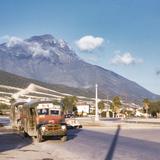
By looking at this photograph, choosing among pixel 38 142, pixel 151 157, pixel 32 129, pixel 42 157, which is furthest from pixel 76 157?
pixel 32 129

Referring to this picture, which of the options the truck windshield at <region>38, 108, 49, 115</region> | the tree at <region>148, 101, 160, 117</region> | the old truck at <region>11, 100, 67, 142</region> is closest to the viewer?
the old truck at <region>11, 100, 67, 142</region>

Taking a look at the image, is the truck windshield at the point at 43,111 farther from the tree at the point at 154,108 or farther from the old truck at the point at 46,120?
the tree at the point at 154,108

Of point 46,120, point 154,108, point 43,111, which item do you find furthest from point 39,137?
point 154,108

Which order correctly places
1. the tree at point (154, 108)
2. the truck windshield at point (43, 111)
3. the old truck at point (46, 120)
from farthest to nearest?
the tree at point (154, 108), the truck windshield at point (43, 111), the old truck at point (46, 120)

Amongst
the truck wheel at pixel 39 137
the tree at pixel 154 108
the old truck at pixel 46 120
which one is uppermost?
the tree at pixel 154 108

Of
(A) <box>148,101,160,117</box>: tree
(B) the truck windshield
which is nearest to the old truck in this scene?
(B) the truck windshield

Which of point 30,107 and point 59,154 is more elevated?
point 30,107

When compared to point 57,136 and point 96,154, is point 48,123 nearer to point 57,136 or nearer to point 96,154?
point 57,136

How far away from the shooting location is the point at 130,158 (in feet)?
72.0

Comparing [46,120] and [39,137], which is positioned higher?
[46,120]

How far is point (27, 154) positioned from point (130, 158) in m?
5.49

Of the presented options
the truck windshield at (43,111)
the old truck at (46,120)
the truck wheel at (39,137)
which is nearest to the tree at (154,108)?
the old truck at (46,120)

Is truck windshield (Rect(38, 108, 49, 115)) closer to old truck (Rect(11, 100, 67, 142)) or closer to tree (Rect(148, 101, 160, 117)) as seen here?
old truck (Rect(11, 100, 67, 142))

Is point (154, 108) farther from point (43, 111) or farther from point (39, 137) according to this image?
point (39, 137)
